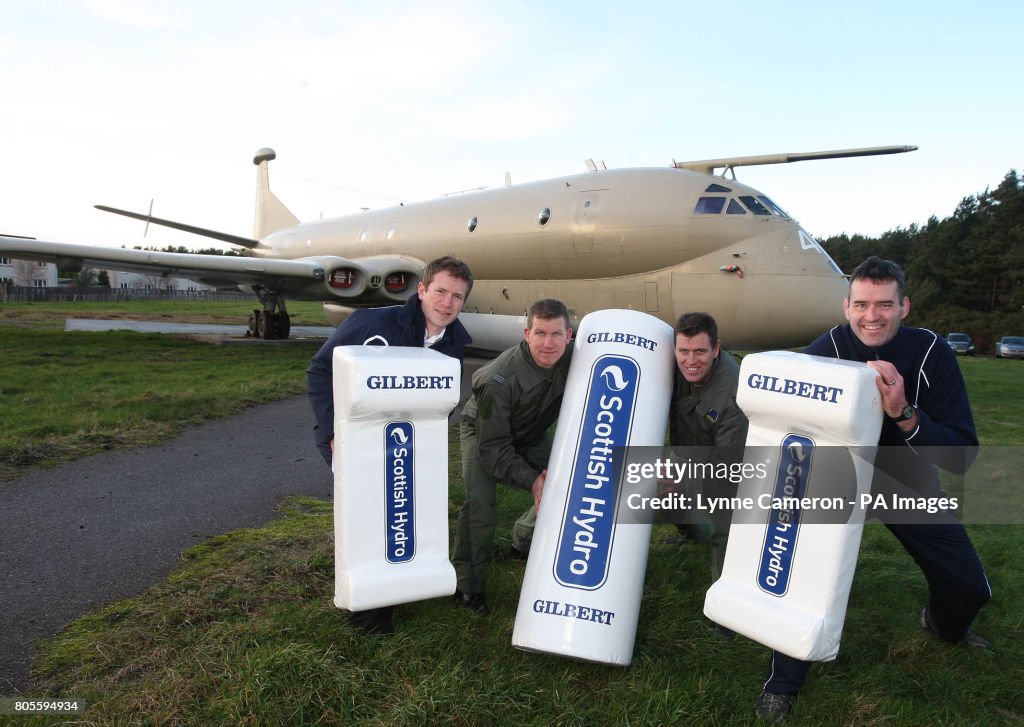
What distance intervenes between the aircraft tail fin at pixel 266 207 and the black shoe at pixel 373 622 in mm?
23914

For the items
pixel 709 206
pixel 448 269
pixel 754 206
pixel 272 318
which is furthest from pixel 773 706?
pixel 272 318

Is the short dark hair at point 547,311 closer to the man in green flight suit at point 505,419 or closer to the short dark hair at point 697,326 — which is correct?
the man in green flight suit at point 505,419

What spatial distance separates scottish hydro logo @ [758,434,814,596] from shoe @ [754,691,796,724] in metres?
0.45

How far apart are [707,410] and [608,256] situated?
763 centimetres

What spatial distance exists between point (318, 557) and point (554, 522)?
154cm

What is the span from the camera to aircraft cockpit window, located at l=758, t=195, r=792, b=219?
10125 mm

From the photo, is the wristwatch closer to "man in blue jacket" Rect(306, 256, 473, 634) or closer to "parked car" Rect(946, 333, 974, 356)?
"man in blue jacket" Rect(306, 256, 473, 634)

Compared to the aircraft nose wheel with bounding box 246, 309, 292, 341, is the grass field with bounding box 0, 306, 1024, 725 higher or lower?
lower

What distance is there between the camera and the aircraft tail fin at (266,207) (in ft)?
82.2

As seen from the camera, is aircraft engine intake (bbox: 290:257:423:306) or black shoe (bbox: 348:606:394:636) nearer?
black shoe (bbox: 348:606:394:636)

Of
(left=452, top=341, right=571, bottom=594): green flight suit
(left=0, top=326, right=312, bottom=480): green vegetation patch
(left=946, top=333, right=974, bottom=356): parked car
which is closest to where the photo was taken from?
(left=452, top=341, right=571, bottom=594): green flight suit

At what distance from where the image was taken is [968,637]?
10.7 ft

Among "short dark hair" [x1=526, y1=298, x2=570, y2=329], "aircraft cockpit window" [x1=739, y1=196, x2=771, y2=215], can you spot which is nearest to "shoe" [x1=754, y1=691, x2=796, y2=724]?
"short dark hair" [x1=526, y1=298, x2=570, y2=329]

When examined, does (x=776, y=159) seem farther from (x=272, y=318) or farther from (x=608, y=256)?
(x=272, y=318)
